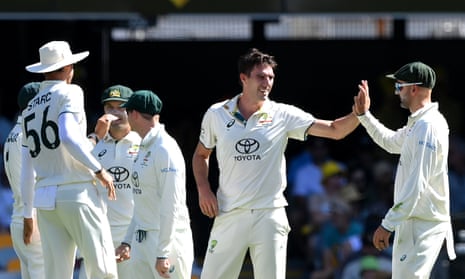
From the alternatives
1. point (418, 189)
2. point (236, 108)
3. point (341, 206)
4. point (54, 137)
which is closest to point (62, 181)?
point (54, 137)

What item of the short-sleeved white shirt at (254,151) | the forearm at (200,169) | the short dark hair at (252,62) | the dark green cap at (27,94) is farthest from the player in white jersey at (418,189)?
the dark green cap at (27,94)

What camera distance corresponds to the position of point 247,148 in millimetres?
8195

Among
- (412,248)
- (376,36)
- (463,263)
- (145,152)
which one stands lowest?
(463,263)

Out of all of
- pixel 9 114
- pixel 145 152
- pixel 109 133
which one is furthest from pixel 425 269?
pixel 9 114

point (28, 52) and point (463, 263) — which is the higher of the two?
point (28, 52)

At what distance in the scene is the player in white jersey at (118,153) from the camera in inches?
358

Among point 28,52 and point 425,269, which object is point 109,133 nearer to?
point 425,269

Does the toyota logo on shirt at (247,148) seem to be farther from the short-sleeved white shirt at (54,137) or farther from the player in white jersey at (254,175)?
the short-sleeved white shirt at (54,137)

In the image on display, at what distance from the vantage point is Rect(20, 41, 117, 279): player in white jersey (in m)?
7.84

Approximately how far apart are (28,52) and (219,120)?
8.07 m

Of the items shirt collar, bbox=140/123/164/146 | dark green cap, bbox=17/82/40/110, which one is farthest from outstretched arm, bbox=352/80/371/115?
dark green cap, bbox=17/82/40/110
